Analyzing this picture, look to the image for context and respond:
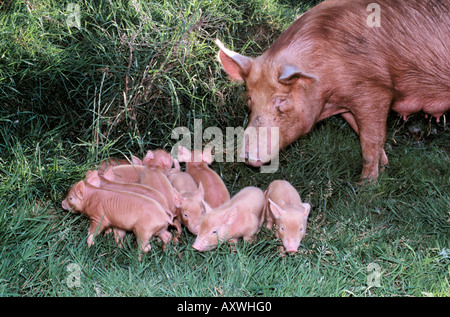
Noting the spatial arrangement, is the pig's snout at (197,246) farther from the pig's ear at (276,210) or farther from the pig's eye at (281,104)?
the pig's eye at (281,104)

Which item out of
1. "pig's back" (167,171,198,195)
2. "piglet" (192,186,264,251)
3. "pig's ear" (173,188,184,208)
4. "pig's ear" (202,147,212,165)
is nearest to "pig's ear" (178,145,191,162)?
"pig's ear" (202,147,212,165)

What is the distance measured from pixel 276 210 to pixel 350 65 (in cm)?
128

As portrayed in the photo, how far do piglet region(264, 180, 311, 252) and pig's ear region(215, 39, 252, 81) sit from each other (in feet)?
3.29

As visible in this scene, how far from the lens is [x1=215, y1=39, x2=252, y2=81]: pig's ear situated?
4.57 m

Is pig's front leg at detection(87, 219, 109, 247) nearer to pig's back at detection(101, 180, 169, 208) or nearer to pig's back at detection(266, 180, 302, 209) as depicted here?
pig's back at detection(101, 180, 169, 208)

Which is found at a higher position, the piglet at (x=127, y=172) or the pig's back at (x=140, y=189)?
the pig's back at (x=140, y=189)

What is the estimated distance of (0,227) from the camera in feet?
12.3

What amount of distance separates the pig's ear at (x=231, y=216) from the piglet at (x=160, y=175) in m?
0.38

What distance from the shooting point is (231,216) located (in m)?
3.84

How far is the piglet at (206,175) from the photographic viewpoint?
13.9 ft

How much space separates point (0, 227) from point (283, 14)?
3.47 metres

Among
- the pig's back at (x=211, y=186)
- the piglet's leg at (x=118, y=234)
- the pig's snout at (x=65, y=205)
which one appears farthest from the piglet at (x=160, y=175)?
the pig's snout at (x=65, y=205)

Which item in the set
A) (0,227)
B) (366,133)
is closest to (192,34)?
(366,133)

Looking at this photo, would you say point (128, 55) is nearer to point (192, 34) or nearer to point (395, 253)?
point (192, 34)
